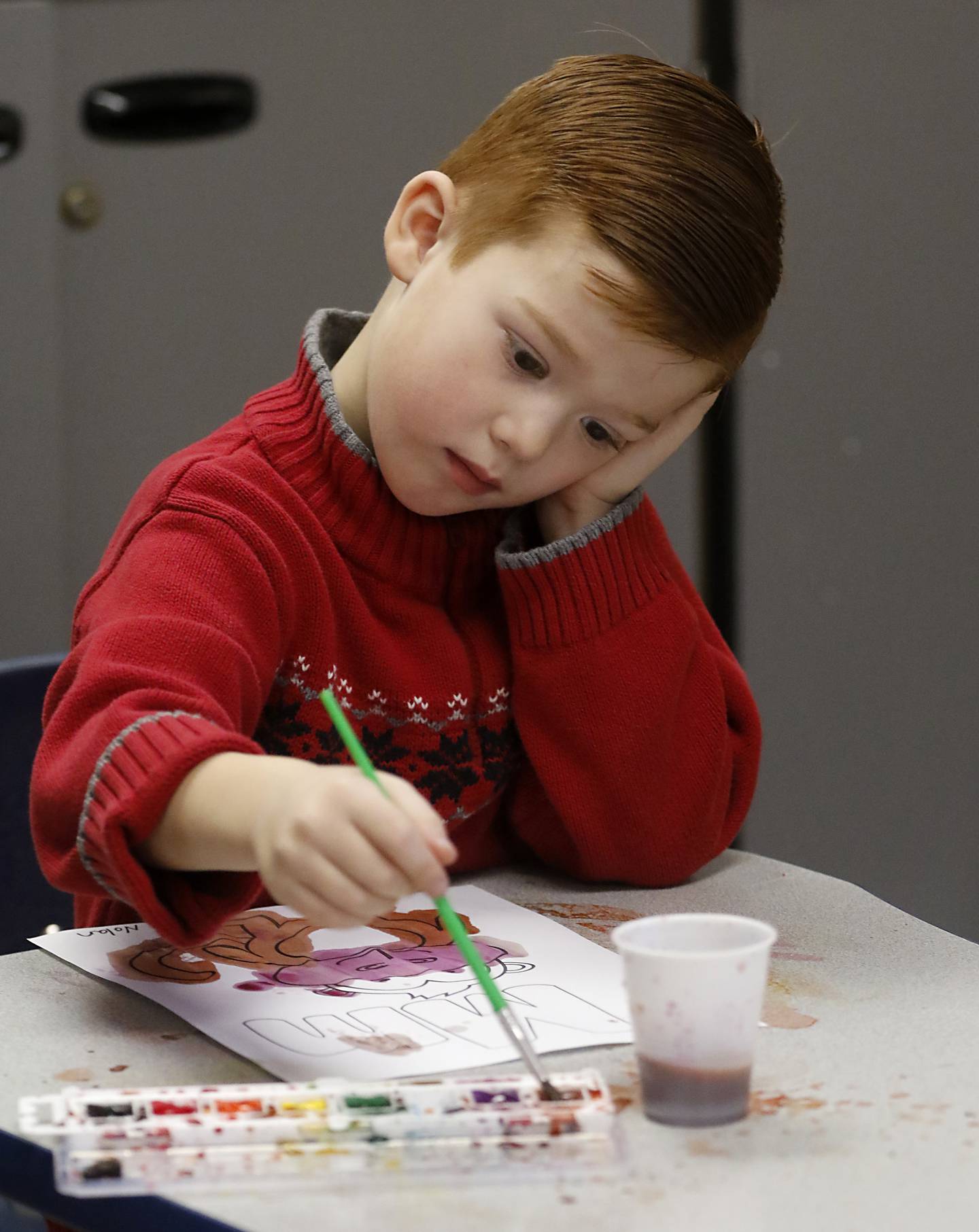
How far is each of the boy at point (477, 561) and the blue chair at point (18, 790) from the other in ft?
0.36

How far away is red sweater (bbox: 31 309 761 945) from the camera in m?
0.88

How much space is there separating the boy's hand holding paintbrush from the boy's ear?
0.42 metres

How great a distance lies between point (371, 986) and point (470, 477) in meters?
0.33

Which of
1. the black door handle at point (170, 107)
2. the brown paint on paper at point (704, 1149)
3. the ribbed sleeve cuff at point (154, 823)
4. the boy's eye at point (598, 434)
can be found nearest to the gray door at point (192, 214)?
the black door handle at point (170, 107)

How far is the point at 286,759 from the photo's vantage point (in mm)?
653

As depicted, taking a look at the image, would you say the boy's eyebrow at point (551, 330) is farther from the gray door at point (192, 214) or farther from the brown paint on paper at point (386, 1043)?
the gray door at point (192, 214)

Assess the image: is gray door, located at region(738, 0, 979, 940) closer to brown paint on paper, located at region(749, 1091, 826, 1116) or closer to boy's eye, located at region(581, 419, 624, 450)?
boy's eye, located at region(581, 419, 624, 450)

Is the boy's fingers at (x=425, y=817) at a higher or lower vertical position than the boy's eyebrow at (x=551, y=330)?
lower

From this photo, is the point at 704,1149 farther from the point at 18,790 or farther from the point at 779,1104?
the point at 18,790

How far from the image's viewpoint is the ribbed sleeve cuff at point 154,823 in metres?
0.67

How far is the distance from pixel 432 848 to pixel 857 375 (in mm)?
1517

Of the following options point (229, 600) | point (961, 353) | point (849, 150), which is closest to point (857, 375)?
point (961, 353)

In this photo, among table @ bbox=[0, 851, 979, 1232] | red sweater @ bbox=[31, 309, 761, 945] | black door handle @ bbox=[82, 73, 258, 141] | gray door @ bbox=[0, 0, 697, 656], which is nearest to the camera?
table @ bbox=[0, 851, 979, 1232]

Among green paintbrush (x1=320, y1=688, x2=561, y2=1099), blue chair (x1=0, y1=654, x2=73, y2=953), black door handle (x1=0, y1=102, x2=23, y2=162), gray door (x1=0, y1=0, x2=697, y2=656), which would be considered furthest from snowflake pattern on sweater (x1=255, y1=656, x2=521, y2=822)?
black door handle (x1=0, y1=102, x2=23, y2=162)
